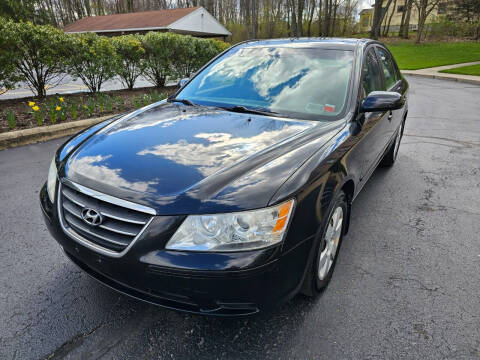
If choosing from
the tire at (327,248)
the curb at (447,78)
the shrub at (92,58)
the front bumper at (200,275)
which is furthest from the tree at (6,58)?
the curb at (447,78)

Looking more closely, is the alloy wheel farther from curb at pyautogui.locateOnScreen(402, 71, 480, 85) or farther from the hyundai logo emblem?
curb at pyautogui.locateOnScreen(402, 71, 480, 85)

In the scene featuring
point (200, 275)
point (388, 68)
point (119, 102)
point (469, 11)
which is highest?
point (469, 11)

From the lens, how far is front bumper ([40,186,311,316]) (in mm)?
1547

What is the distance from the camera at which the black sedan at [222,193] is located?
1584 mm

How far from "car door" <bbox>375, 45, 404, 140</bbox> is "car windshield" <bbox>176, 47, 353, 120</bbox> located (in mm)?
959

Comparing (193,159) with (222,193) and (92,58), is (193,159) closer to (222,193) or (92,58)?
(222,193)

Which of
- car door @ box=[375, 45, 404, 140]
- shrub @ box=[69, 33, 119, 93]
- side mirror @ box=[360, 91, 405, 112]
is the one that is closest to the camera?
side mirror @ box=[360, 91, 405, 112]

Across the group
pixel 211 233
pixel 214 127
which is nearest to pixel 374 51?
pixel 214 127

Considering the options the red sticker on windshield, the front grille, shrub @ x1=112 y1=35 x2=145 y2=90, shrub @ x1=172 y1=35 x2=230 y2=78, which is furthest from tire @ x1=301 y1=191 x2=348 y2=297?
shrub @ x1=172 y1=35 x2=230 y2=78

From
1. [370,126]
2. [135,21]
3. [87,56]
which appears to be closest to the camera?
[370,126]

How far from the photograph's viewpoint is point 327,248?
226 cm

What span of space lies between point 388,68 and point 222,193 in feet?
11.0

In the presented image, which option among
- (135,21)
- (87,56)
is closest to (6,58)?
(87,56)

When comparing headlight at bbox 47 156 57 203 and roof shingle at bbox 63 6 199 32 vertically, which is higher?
roof shingle at bbox 63 6 199 32
